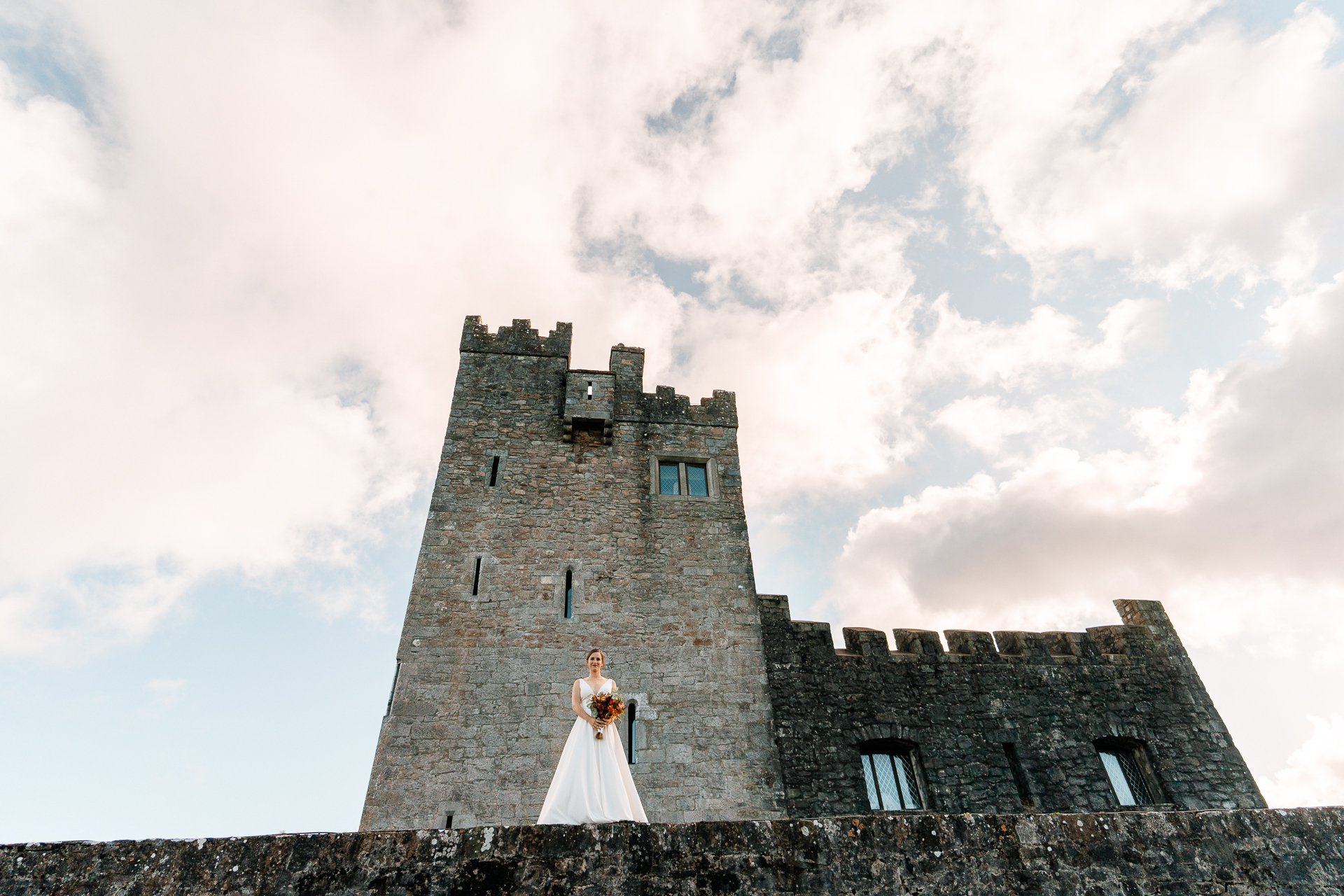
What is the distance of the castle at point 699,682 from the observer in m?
10.8

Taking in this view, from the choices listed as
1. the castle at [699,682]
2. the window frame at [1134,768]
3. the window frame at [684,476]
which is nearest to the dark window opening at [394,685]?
the castle at [699,682]

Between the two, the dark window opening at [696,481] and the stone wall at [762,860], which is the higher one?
the dark window opening at [696,481]

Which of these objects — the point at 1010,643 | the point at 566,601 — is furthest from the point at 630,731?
the point at 1010,643

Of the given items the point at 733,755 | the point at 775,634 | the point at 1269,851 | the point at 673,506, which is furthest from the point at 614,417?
the point at 1269,851

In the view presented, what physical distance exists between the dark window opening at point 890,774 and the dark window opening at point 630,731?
4.15 metres

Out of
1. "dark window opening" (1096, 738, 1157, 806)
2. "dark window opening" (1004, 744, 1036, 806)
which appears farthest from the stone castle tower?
"dark window opening" (1096, 738, 1157, 806)

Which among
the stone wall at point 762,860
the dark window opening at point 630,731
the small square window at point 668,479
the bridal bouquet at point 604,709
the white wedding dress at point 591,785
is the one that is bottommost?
the stone wall at point 762,860

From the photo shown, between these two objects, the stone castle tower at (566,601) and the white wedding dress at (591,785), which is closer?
the white wedding dress at (591,785)

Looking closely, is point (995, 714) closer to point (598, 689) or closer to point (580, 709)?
point (598, 689)

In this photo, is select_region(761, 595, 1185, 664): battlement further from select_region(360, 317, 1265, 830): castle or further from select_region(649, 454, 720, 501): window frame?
select_region(649, 454, 720, 501): window frame

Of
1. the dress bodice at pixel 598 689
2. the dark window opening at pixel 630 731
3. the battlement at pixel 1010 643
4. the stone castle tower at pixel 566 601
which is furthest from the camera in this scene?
the battlement at pixel 1010 643

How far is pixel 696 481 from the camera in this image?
49.5 feet

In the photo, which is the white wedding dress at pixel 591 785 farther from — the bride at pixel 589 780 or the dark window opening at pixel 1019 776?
the dark window opening at pixel 1019 776

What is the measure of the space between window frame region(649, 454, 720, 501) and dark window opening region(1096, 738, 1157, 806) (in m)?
9.15
